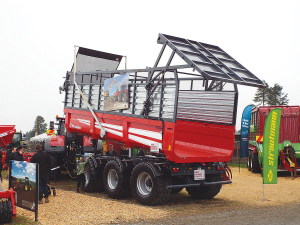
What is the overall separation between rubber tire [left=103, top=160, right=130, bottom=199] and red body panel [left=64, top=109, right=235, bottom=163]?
759 mm

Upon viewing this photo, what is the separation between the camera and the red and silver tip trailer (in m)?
8.40

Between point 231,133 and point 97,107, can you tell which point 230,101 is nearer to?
point 231,133

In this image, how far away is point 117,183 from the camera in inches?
384

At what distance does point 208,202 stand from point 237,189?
2.94 metres

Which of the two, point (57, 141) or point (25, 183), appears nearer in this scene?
point (25, 183)

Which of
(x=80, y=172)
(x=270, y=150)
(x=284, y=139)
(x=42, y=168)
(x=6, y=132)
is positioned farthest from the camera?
(x=6, y=132)

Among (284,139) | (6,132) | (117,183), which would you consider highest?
(284,139)

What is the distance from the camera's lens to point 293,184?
12.7 meters

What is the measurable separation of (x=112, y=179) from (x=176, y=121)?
130 inches

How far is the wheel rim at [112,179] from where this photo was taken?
10.2 m

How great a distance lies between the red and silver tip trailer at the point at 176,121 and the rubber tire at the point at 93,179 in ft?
0.46

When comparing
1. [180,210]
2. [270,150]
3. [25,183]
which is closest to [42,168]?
[25,183]

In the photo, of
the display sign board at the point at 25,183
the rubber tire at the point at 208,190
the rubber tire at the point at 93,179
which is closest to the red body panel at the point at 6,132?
the rubber tire at the point at 93,179

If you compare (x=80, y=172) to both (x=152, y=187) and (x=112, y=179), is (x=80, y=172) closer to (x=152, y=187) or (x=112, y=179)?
(x=112, y=179)
